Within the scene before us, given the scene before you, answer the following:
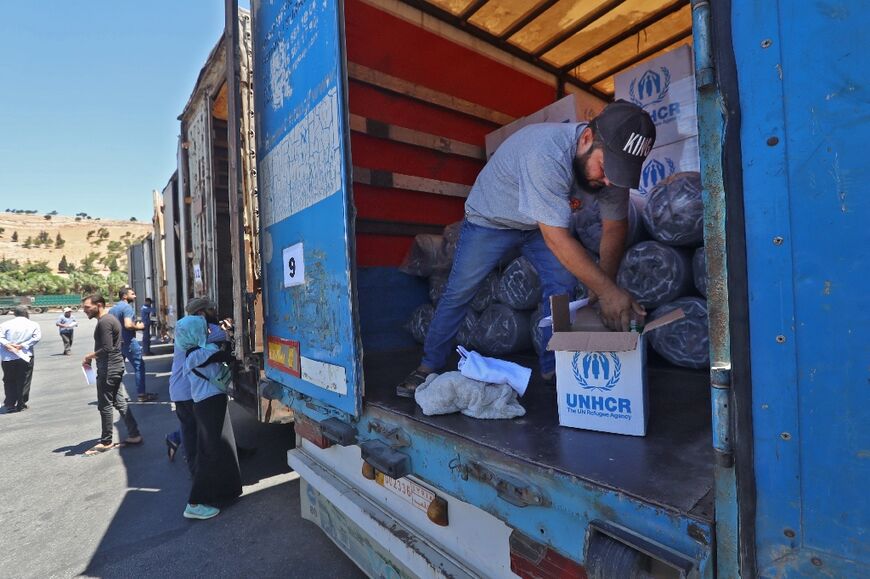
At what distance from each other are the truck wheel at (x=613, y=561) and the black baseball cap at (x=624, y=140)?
1.26m

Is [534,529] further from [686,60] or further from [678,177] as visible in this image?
[686,60]

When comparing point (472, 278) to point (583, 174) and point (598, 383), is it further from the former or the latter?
point (598, 383)

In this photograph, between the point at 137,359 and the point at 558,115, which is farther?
the point at 137,359

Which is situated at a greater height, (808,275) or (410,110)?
(410,110)

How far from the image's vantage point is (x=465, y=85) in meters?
4.01

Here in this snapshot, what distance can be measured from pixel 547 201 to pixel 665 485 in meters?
1.13

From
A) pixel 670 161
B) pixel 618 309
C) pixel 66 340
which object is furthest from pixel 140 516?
pixel 66 340

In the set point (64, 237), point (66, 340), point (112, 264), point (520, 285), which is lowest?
point (66, 340)

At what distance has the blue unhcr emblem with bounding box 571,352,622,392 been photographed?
1491 millimetres

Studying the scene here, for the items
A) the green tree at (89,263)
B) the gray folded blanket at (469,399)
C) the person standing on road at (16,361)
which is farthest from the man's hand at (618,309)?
the green tree at (89,263)

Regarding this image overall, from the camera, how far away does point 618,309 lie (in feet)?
5.53

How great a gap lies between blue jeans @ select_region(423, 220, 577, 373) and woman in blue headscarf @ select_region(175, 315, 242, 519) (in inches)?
84.7

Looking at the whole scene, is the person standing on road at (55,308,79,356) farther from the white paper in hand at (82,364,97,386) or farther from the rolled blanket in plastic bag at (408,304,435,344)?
the rolled blanket in plastic bag at (408,304,435,344)

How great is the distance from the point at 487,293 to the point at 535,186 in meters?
1.33
